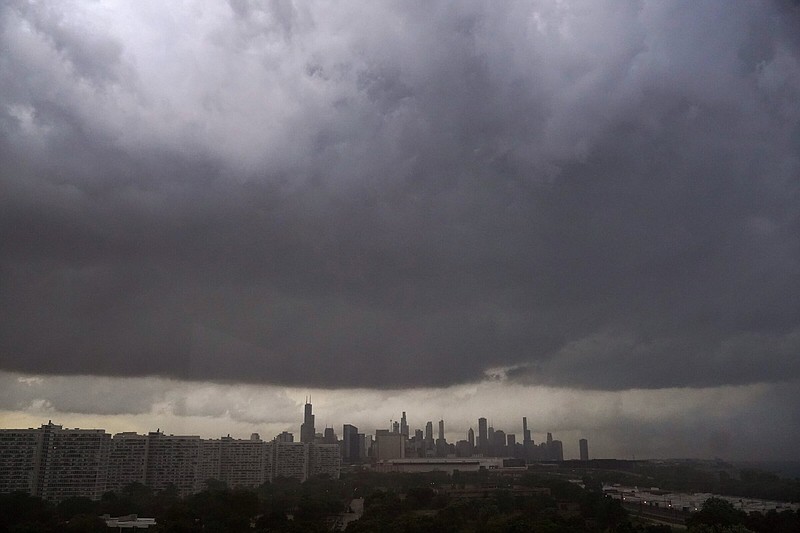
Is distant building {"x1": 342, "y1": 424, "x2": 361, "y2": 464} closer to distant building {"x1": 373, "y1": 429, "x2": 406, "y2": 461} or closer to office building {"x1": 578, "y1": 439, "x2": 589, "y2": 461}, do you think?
distant building {"x1": 373, "y1": 429, "x2": 406, "y2": 461}

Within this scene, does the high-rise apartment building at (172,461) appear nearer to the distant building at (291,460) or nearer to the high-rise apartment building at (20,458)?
the high-rise apartment building at (20,458)

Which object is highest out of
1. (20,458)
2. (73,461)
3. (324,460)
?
(20,458)

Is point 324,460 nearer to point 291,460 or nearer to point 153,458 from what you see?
point 291,460

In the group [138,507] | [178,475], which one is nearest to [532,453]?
[178,475]

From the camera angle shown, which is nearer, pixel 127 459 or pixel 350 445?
pixel 127 459

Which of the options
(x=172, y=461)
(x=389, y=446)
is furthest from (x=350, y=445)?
(x=172, y=461)

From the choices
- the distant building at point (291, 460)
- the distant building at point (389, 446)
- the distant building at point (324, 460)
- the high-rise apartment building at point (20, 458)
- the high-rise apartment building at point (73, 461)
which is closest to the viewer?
the high-rise apartment building at point (20, 458)

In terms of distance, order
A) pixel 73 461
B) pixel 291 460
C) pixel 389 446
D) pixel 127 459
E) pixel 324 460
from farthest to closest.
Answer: pixel 389 446 → pixel 324 460 → pixel 291 460 → pixel 127 459 → pixel 73 461

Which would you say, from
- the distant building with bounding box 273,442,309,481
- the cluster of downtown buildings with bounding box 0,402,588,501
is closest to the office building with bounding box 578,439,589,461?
the cluster of downtown buildings with bounding box 0,402,588,501

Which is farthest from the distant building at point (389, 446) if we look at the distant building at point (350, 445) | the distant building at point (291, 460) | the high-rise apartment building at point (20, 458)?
the high-rise apartment building at point (20, 458)
